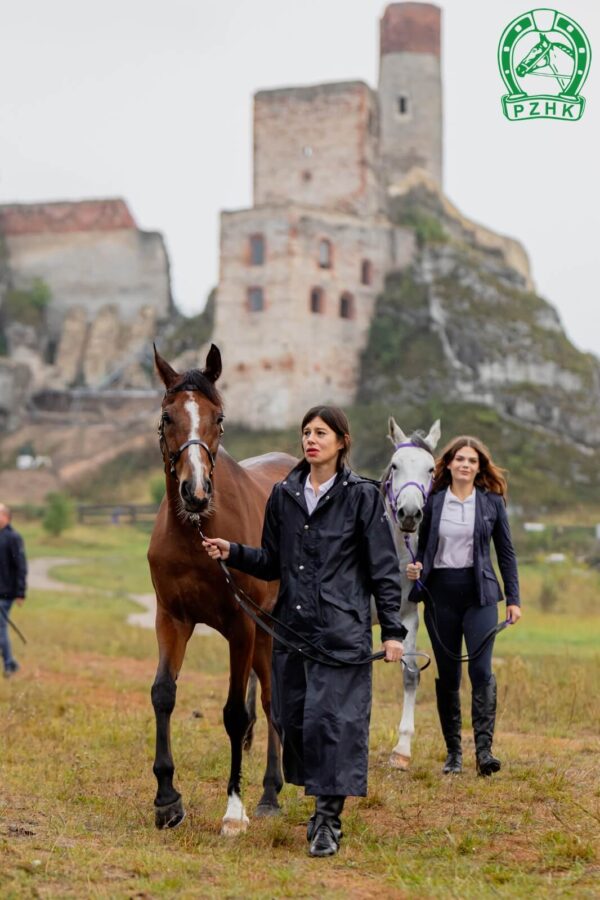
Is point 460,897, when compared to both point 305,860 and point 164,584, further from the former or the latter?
point 164,584

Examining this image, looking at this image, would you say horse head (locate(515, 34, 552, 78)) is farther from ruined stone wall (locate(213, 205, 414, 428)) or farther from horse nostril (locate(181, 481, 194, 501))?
ruined stone wall (locate(213, 205, 414, 428))

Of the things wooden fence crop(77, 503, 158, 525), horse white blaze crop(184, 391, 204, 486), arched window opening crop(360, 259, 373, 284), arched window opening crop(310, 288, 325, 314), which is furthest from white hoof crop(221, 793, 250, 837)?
arched window opening crop(360, 259, 373, 284)

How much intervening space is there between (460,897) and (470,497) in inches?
151

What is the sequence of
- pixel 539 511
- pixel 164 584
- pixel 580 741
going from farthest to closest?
pixel 539 511 → pixel 580 741 → pixel 164 584

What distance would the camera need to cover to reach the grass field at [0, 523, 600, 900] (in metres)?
5.61

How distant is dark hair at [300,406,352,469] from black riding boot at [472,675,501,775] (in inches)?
102

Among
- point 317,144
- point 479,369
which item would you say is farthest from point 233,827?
point 317,144

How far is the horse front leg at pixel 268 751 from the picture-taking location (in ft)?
25.0

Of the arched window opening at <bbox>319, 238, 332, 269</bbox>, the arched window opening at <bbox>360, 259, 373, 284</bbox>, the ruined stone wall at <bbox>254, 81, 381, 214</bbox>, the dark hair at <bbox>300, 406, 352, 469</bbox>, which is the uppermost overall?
the ruined stone wall at <bbox>254, 81, 381, 214</bbox>

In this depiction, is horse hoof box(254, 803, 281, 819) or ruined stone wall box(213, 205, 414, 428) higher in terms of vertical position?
ruined stone wall box(213, 205, 414, 428)

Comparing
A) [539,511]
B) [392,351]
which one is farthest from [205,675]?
[392,351]

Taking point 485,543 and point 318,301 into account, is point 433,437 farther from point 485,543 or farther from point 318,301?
point 318,301

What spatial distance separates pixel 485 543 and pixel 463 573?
0.26 m

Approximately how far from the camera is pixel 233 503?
25.0 ft
